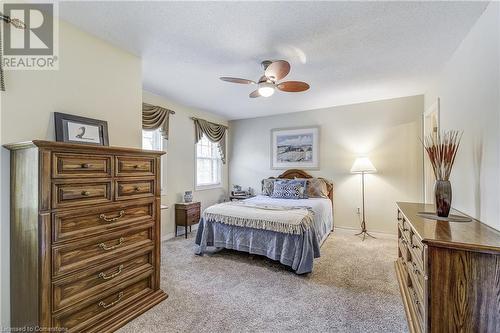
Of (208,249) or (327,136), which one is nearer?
(208,249)

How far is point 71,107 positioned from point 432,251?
9.27 ft

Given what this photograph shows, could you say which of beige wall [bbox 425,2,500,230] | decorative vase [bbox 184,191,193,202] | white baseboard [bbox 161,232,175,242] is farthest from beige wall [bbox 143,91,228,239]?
beige wall [bbox 425,2,500,230]

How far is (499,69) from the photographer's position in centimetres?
157

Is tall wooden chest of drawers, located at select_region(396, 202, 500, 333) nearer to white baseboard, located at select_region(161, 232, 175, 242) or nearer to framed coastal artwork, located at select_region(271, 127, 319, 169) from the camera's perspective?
framed coastal artwork, located at select_region(271, 127, 319, 169)

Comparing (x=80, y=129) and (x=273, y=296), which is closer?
(x=80, y=129)

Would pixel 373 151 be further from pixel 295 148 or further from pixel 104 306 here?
pixel 104 306

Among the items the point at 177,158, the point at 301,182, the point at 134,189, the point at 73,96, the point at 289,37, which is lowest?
the point at 301,182

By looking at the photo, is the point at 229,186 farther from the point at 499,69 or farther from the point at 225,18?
the point at 499,69

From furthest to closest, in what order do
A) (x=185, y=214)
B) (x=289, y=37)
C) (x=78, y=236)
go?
(x=185, y=214)
(x=289, y=37)
(x=78, y=236)

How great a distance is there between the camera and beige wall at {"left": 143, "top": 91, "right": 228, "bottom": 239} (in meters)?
4.12

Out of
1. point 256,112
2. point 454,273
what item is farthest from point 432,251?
point 256,112

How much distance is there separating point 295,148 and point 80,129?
3923 millimetres

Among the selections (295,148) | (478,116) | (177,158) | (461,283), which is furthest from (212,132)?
(461,283)

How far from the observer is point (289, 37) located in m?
2.17
